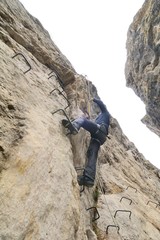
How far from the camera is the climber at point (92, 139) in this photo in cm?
738

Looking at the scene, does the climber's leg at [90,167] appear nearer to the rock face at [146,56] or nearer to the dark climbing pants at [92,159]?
the dark climbing pants at [92,159]

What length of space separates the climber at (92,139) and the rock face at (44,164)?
22cm

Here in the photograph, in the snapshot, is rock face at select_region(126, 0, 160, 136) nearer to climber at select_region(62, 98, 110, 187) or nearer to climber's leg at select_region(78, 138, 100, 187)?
climber at select_region(62, 98, 110, 187)

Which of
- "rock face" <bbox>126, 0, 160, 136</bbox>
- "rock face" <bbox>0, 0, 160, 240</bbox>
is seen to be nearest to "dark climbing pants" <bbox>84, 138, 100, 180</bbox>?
"rock face" <bbox>0, 0, 160, 240</bbox>

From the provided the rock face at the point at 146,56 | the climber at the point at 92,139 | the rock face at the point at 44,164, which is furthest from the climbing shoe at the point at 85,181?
the rock face at the point at 146,56

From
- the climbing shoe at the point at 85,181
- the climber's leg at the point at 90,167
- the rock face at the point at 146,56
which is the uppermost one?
the rock face at the point at 146,56

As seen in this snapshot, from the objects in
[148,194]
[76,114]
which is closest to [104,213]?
[76,114]

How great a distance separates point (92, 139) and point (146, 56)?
770 inches

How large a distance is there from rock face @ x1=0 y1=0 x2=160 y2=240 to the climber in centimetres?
22

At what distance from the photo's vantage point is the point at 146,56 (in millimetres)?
26328

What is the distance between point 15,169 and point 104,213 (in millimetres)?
4541

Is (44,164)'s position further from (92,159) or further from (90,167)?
(92,159)

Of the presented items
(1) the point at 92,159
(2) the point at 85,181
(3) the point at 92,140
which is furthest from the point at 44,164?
(3) the point at 92,140

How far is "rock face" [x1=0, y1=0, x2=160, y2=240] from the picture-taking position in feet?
13.4
